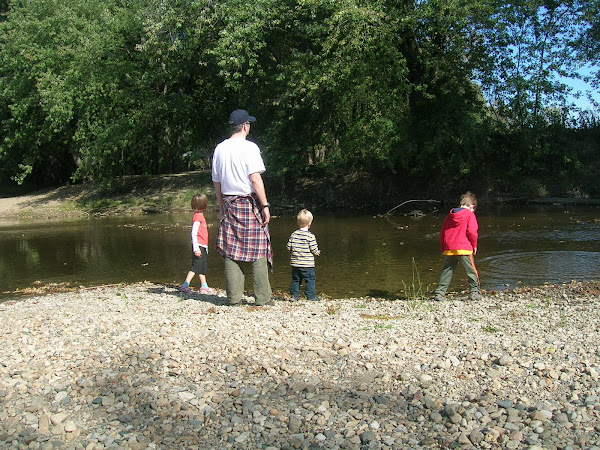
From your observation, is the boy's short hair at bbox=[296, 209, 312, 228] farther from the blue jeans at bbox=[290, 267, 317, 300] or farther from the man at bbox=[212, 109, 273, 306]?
the man at bbox=[212, 109, 273, 306]

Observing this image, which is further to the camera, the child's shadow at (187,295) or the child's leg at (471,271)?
the child's leg at (471,271)

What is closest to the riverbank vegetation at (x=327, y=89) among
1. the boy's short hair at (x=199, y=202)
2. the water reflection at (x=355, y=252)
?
the water reflection at (x=355, y=252)

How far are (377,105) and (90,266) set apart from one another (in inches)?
470

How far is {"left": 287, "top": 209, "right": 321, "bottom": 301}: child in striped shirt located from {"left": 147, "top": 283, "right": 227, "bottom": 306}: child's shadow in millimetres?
1088

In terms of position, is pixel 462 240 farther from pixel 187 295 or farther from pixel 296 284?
pixel 187 295

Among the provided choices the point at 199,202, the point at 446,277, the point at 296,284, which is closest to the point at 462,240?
the point at 446,277

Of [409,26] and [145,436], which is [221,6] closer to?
[409,26]

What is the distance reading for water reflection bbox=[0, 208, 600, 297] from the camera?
10727mm

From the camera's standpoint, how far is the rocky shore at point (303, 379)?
4.23 metres

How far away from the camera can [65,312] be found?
25.3ft

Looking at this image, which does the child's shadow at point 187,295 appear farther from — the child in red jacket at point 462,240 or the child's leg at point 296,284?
the child in red jacket at point 462,240

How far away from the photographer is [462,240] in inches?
337

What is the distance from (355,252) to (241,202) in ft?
21.5

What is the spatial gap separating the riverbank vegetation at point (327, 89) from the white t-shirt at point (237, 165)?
12932 mm
